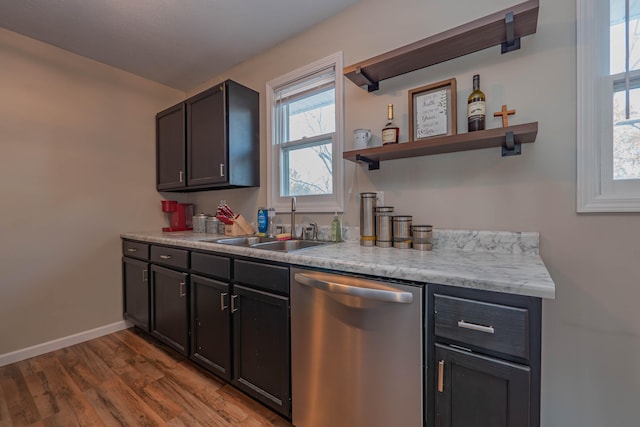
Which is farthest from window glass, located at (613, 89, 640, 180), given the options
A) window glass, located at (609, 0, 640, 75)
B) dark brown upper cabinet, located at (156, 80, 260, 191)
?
dark brown upper cabinet, located at (156, 80, 260, 191)

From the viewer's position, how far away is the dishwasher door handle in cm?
101

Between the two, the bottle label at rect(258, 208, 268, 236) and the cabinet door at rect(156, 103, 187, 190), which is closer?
the bottle label at rect(258, 208, 268, 236)

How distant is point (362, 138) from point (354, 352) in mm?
1220

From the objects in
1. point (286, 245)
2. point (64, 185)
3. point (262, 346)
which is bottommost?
point (262, 346)

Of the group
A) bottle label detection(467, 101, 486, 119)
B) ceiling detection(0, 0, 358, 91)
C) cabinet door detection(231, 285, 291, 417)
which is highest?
ceiling detection(0, 0, 358, 91)

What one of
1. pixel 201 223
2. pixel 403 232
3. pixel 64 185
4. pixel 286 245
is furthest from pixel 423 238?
pixel 64 185

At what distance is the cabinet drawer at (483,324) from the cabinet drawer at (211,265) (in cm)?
121

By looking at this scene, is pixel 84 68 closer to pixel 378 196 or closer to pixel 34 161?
pixel 34 161

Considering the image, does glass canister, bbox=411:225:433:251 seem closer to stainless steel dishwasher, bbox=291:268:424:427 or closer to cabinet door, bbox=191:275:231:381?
stainless steel dishwasher, bbox=291:268:424:427

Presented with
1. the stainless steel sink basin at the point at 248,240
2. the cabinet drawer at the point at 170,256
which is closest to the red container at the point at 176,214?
the cabinet drawer at the point at 170,256

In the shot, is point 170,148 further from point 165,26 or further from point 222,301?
point 222,301

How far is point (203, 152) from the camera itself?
2.45m

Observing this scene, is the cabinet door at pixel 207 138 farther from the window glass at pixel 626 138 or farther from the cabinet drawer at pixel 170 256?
the window glass at pixel 626 138

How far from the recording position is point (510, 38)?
1.28 metres
